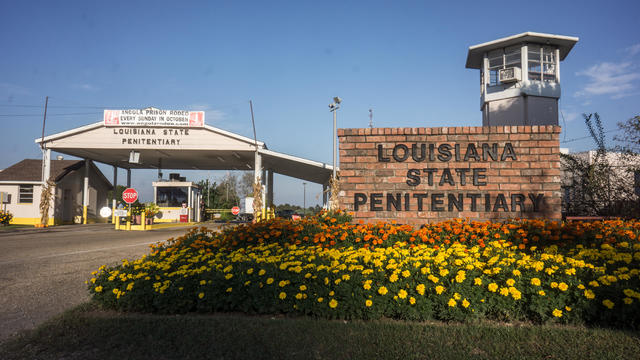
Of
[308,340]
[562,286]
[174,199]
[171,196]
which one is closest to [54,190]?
[171,196]

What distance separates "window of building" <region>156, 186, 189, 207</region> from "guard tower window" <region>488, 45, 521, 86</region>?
23.6 m

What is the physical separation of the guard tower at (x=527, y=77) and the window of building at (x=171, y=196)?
906 inches

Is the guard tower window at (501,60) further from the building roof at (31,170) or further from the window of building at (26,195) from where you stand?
the window of building at (26,195)

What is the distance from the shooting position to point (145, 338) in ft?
12.7

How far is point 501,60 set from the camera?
25969 millimetres

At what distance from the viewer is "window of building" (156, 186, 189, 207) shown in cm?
3253

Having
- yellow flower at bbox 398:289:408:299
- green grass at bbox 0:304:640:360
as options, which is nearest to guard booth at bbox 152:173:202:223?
green grass at bbox 0:304:640:360

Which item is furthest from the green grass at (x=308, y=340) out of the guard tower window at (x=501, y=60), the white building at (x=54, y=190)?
the white building at (x=54, y=190)

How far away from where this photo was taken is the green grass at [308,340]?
3.38m

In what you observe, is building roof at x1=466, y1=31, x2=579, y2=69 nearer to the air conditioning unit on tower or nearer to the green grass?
the air conditioning unit on tower

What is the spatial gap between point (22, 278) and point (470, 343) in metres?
7.75

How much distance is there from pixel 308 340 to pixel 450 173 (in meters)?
4.55

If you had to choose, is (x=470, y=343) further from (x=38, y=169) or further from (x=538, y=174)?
(x=38, y=169)

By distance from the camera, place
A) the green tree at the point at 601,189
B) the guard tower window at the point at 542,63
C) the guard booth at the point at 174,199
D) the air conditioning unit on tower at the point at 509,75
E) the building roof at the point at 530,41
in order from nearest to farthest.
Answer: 1. the green tree at the point at 601,189
2. the building roof at the point at 530,41
3. the air conditioning unit on tower at the point at 509,75
4. the guard tower window at the point at 542,63
5. the guard booth at the point at 174,199
